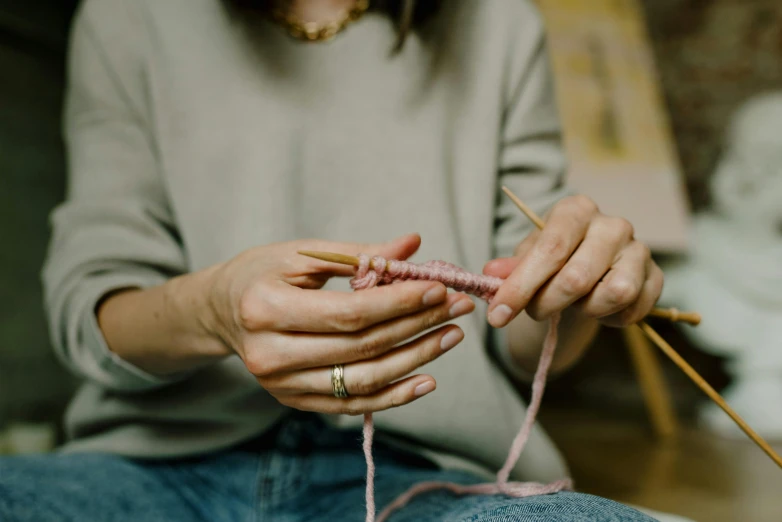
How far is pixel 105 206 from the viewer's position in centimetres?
68

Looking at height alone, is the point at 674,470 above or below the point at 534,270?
below

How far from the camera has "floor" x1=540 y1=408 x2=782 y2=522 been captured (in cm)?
106

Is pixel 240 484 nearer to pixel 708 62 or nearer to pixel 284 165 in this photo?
pixel 284 165

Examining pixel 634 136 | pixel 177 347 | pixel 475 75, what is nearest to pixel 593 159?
pixel 634 136

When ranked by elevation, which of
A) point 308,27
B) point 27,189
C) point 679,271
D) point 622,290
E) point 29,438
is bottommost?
point 29,438

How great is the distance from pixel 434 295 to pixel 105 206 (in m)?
0.46

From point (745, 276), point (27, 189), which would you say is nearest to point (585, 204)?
point (27, 189)

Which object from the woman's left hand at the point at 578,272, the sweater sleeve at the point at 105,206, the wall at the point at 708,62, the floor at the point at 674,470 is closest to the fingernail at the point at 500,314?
the woman's left hand at the point at 578,272

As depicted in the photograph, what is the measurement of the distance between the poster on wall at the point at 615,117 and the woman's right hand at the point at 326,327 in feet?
3.61

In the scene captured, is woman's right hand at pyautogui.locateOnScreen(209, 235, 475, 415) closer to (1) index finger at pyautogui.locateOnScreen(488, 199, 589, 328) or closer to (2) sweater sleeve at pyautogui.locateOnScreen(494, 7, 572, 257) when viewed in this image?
(1) index finger at pyautogui.locateOnScreen(488, 199, 589, 328)

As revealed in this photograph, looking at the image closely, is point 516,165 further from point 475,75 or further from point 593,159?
point 593,159

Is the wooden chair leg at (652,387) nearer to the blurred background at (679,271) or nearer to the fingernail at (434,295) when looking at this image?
the blurred background at (679,271)

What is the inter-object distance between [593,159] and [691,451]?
0.75 meters

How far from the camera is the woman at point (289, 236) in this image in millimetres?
496
